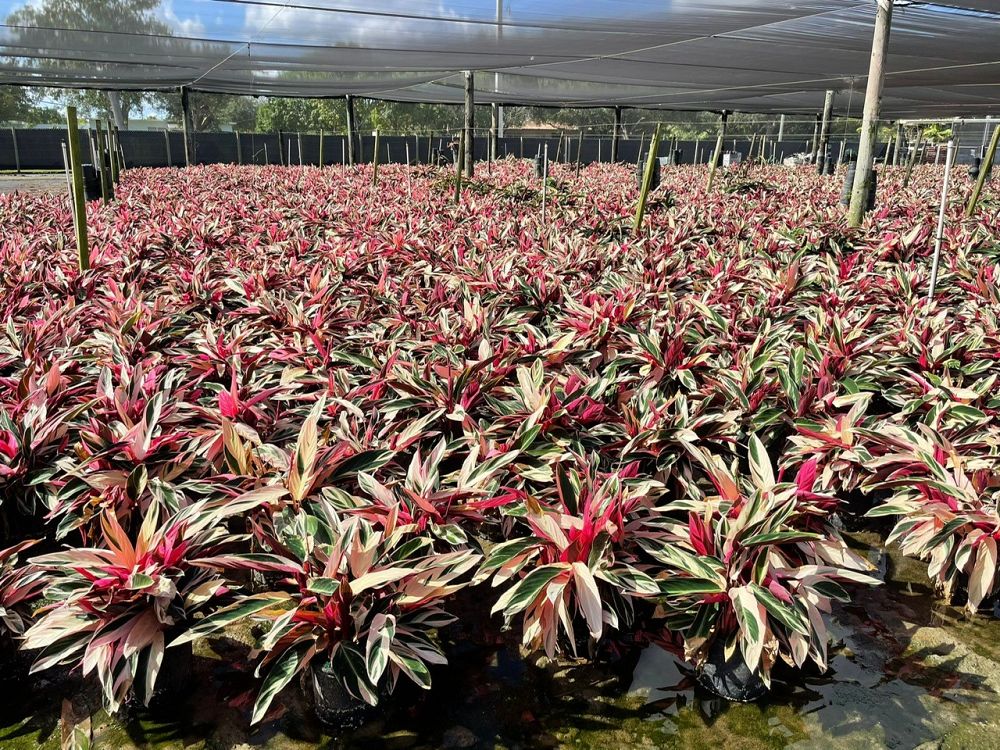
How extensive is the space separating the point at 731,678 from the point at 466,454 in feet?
3.91

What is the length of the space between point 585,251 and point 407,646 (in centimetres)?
389

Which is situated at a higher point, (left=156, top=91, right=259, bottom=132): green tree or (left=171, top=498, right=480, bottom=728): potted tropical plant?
(left=156, top=91, right=259, bottom=132): green tree

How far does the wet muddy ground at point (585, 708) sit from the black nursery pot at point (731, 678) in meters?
0.03

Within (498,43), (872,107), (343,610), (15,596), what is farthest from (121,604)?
(498,43)

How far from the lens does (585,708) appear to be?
2096mm

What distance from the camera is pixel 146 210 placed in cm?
765

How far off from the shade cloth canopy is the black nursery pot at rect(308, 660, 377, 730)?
8624 mm

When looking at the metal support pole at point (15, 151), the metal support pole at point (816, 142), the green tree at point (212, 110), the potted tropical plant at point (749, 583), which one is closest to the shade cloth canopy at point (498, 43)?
the metal support pole at point (816, 142)

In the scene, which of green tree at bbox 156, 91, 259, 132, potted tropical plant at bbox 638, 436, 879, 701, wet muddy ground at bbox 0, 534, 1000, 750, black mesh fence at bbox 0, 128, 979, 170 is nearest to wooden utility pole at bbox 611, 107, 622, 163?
black mesh fence at bbox 0, 128, 979, 170

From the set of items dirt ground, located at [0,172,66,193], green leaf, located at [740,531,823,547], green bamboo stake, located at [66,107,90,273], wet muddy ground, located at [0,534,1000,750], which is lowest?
wet muddy ground, located at [0,534,1000,750]

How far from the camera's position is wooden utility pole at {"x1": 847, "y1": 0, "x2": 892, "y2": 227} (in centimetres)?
648

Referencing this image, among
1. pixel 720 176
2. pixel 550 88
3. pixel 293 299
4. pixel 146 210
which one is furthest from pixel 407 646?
pixel 550 88

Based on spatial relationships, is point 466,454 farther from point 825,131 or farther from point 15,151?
point 15,151

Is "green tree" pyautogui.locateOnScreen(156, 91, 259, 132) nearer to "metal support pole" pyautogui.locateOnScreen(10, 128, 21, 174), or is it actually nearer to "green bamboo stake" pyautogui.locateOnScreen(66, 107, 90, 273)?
"metal support pole" pyautogui.locateOnScreen(10, 128, 21, 174)
